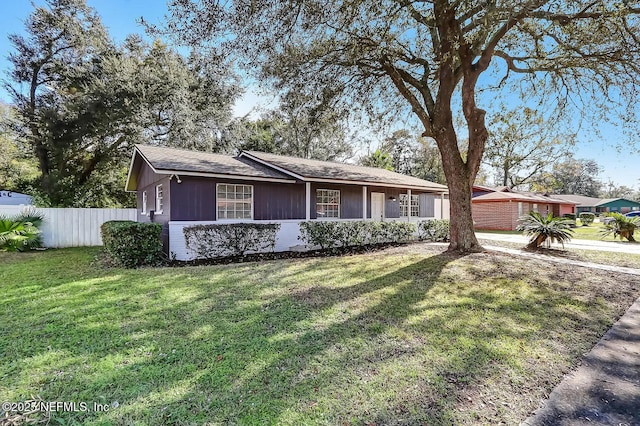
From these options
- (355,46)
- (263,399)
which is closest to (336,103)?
(355,46)

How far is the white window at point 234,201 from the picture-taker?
10.7 metres

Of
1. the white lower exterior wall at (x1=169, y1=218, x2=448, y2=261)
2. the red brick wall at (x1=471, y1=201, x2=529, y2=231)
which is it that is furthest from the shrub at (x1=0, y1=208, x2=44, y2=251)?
the red brick wall at (x1=471, y1=201, x2=529, y2=231)

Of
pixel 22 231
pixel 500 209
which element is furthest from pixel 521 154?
pixel 22 231

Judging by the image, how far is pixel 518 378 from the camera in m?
3.11

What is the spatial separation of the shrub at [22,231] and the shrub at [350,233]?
9.33 meters

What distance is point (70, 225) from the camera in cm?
1263

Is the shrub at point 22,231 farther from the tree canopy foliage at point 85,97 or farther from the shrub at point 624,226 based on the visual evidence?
the shrub at point 624,226

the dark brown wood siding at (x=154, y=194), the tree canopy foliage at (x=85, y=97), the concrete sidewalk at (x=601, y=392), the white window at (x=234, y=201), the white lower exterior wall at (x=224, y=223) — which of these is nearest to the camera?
the concrete sidewalk at (x=601, y=392)

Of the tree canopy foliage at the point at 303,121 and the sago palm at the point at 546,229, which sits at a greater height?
the tree canopy foliage at the point at 303,121

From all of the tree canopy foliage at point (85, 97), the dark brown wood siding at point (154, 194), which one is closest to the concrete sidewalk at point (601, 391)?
the dark brown wood siding at point (154, 194)

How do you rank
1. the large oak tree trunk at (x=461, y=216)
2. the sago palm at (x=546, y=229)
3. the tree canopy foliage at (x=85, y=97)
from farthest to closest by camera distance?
the tree canopy foliage at (x=85, y=97) < the sago palm at (x=546, y=229) < the large oak tree trunk at (x=461, y=216)

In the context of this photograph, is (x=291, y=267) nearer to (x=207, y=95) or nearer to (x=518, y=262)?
(x=518, y=262)

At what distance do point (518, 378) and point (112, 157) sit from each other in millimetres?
21966

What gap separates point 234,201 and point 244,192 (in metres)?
0.53
